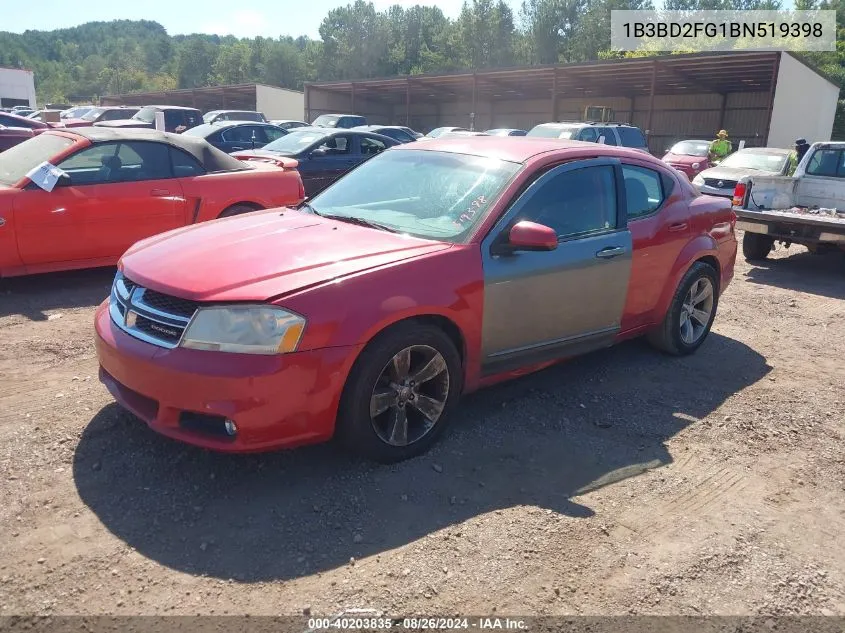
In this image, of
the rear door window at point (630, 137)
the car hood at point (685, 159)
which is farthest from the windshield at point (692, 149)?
the rear door window at point (630, 137)

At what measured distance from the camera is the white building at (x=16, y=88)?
175ft

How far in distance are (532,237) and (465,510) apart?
4.95 ft

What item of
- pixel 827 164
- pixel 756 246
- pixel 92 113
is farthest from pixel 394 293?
pixel 92 113

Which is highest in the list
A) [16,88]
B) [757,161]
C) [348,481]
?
[16,88]

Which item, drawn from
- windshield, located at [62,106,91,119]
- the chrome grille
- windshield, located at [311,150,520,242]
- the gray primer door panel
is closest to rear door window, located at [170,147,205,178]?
windshield, located at [311,150,520,242]

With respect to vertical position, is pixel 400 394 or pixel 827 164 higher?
pixel 827 164

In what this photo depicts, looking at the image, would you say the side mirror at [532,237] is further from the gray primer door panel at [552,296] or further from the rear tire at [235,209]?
the rear tire at [235,209]

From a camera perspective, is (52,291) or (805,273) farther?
(805,273)

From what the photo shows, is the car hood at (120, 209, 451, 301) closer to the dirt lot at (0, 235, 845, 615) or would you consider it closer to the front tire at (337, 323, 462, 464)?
the front tire at (337, 323, 462, 464)

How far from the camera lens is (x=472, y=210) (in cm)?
405

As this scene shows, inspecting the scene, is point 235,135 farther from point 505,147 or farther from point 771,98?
point 771,98

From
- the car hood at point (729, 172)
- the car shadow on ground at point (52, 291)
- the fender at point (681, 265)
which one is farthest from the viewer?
the car hood at point (729, 172)

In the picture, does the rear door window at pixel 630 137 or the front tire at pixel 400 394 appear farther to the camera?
the rear door window at pixel 630 137

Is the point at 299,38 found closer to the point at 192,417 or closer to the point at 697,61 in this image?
the point at 697,61
